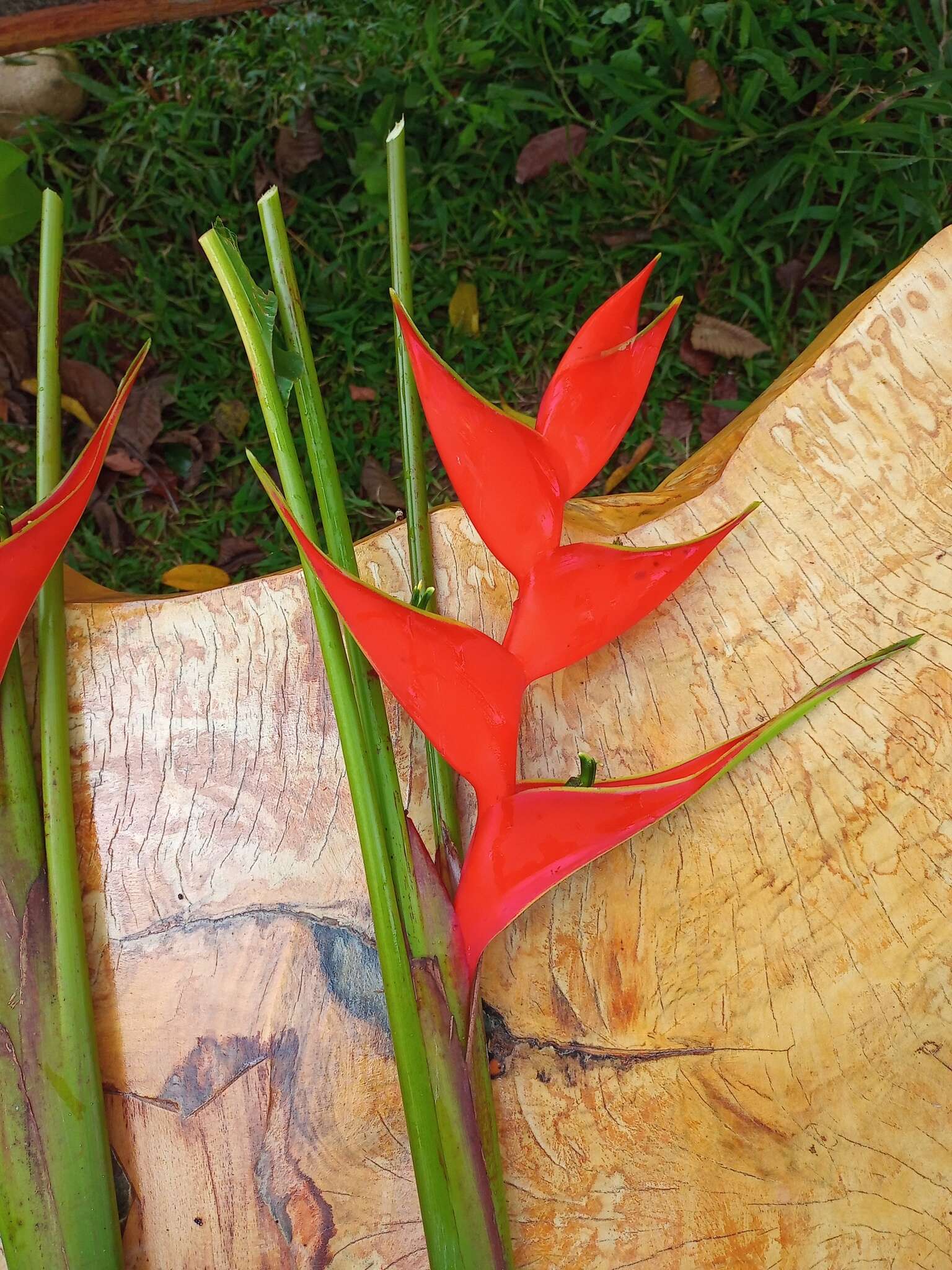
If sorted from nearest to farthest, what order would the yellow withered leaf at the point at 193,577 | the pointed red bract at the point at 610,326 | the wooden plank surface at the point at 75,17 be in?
the pointed red bract at the point at 610,326 → the wooden plank surface at the point at 75,17 → the yellow withered leaf at the point at 193,577

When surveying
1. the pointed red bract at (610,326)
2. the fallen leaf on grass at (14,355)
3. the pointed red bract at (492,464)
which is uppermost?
the fallen leaf on grass at (14,355)

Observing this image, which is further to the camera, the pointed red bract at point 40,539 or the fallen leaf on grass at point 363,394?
the fallen leaf on grass at point 363,394

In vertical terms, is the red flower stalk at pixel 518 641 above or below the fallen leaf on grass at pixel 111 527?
below

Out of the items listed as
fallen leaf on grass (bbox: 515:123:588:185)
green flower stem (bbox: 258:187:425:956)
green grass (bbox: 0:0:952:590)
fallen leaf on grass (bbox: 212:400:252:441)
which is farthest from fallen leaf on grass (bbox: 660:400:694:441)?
green flower stem (bbox: 258:187:425:956)

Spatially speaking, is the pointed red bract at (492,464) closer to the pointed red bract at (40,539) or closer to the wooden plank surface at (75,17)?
the pointed red bract at (40,539)

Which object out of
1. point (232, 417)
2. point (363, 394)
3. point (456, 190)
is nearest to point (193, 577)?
point (232, 417)

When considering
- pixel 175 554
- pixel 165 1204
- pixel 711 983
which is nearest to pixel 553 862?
pixel 711 983

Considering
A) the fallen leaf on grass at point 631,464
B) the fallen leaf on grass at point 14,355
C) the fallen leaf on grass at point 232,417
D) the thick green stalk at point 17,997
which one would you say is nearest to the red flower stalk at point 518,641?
the thick green stalk at point 17,997
